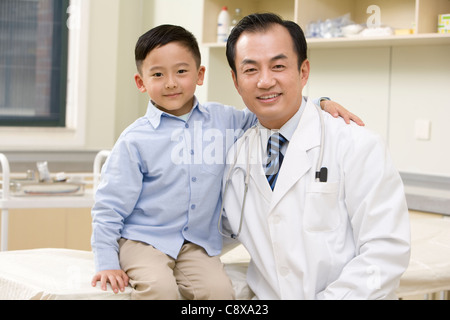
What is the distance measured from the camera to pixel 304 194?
4.37 ft

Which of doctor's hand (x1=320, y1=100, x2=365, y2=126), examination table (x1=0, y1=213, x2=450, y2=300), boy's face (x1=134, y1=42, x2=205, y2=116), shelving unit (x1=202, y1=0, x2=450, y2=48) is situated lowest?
examination table (x1=0, y1=213, x2=450, y2=300)

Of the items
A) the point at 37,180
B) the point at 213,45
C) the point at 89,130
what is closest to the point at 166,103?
the point at 37,180

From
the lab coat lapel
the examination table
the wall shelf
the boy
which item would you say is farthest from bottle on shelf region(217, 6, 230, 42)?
the lab coat lapel

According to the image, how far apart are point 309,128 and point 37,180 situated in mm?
1712

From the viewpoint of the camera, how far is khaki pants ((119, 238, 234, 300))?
4.33 ft

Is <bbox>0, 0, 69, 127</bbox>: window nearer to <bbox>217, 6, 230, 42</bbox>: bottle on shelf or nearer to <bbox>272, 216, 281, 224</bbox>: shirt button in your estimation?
<bbox>217, 6, 230, 42</bbox>: bottle on shelf

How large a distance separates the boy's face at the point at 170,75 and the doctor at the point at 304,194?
0.14m

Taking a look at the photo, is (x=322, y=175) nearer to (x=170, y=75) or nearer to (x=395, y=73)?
(x=170, y=75)

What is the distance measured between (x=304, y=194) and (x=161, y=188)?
0.36 m

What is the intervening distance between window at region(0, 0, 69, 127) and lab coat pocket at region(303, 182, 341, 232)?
2.79m

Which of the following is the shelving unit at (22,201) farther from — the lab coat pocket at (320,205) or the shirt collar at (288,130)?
the lab coat pocket at (320,205)

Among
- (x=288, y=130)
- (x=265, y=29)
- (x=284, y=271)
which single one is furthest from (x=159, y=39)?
(x=284, y=271)

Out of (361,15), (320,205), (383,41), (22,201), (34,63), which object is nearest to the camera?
(320,205)
